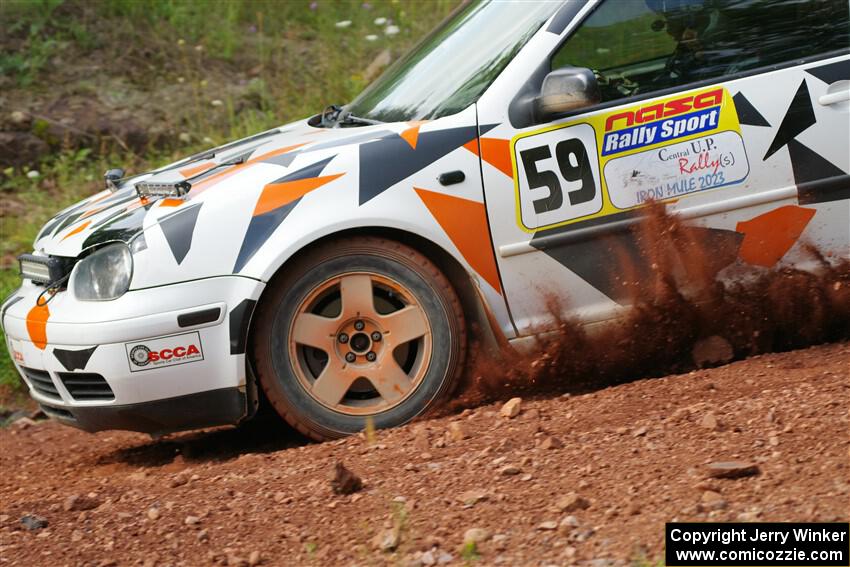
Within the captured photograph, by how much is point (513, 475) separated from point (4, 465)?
2882 mm

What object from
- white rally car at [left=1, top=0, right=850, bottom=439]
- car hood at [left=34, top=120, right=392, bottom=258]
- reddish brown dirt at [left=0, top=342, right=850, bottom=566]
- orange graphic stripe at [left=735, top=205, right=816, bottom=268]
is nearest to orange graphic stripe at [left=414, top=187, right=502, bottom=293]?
white rally car at [left=1, top=0, right=850, bottom=439]

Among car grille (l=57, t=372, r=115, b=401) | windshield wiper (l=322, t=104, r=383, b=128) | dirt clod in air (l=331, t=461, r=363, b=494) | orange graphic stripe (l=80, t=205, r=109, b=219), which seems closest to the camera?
dirt clod in air (l=331, t=461, r=363, b=494)

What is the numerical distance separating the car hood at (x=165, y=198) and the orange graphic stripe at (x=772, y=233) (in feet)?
4.98

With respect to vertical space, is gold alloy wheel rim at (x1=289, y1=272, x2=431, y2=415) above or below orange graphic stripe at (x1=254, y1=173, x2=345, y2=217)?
below

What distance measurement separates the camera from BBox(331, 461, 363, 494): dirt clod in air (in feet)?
12.4

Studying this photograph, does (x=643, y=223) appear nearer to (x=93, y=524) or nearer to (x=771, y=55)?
(x=771, y=55)

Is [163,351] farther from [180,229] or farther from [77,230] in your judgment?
[77,230]

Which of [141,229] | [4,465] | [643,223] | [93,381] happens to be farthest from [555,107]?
[4,465]

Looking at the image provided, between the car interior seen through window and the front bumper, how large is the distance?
168cm

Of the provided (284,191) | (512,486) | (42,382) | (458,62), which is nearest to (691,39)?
(458,62)

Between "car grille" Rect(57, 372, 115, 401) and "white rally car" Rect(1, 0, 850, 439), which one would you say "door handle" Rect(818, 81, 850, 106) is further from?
"car grille" Rect(57, 372, 115, 401)

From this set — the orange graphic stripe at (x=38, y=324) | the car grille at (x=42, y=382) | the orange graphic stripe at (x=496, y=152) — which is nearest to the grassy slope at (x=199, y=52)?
the car grille at (x=42, y=382)

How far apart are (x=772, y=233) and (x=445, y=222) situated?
1.34 meters

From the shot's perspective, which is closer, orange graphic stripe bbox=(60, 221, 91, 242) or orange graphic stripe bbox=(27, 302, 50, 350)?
orange graphic stripe bbox=(27, 302, 50, 350)
